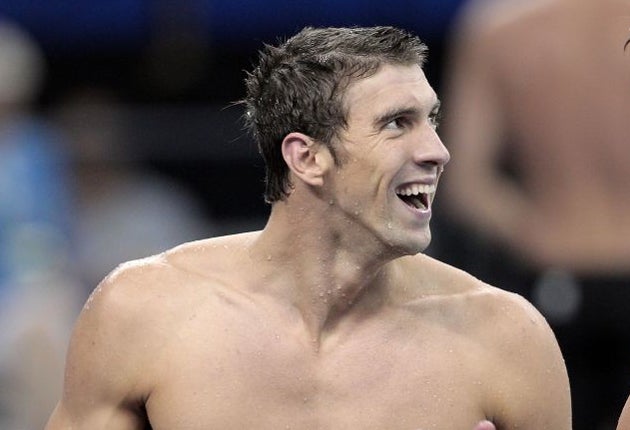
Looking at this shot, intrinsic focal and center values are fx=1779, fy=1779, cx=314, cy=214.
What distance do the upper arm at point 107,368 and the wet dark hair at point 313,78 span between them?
1.76 ft

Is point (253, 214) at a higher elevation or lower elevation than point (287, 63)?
lower

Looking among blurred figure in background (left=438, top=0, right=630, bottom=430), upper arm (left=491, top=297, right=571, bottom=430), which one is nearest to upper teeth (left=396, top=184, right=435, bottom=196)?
upper arm (left=491, top=297, right=571, bottom=430)

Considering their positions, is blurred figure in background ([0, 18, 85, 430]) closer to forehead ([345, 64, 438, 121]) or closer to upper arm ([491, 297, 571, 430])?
upper arm ([491, 297, 571, 430])

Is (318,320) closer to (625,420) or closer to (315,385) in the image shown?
(315,385)

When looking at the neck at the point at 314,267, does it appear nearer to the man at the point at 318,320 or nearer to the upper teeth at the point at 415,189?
the man at the point at 318,320

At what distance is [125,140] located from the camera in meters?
9.27

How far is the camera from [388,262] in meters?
4.99

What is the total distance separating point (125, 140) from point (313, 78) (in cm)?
450

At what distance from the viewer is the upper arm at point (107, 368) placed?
493cm

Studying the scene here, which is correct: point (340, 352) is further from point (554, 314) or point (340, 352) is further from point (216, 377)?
point (554, 314)

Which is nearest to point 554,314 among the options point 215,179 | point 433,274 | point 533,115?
point 533,115

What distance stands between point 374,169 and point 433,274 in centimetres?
46

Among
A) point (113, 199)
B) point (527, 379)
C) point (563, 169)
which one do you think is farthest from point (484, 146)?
point (113, 199)

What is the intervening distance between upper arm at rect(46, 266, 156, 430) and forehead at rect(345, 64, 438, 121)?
0.84 metres
